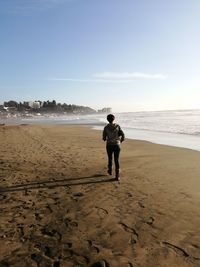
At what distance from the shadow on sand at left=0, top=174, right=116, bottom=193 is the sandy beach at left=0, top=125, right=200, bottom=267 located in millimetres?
27

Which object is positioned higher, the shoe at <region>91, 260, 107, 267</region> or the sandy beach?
the shoe at <region>91, 260, 107, 267</region>

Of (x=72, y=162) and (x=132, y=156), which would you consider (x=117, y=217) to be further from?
(x=132, y=156)

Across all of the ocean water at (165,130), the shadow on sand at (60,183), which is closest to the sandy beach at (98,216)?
the shadow on sand at (60,183)

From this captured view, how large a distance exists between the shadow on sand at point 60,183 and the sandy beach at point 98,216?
0.09ft

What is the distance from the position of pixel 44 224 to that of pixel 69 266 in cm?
170

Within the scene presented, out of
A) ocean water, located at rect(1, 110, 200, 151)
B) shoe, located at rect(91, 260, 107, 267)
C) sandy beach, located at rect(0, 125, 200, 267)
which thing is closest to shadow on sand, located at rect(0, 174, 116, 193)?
sandy beach, located at rect(0, 125, 200, 267)

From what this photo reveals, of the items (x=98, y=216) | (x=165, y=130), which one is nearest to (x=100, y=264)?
(x=98, y=216)

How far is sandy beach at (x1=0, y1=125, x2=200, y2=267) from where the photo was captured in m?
4.87

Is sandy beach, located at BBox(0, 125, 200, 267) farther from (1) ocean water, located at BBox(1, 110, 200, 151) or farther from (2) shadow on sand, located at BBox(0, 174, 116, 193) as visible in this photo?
(1) ocean water, located at BBox(1, 110, 200, 151)

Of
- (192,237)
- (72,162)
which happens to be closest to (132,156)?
(72,162)

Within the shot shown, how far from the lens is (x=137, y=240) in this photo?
5387 mm

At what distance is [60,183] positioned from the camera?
9.41 meters

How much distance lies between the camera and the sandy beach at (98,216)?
4871mm

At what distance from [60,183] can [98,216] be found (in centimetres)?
307
